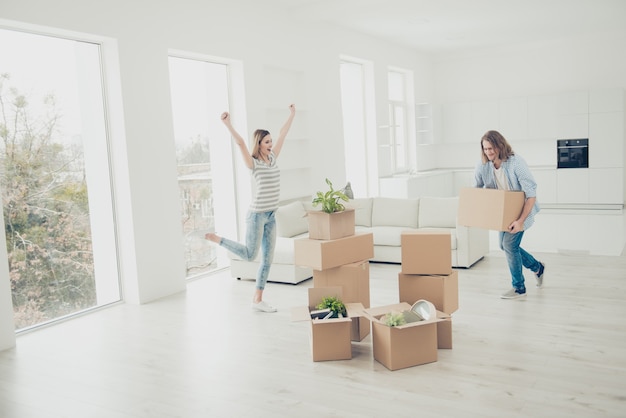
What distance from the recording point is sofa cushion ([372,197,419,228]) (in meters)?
6.49

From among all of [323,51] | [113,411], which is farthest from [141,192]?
[323,51]

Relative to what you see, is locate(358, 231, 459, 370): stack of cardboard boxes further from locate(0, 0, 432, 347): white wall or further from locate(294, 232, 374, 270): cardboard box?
locate(0, 0, 432, 347): white wall

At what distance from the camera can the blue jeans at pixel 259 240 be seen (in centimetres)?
449

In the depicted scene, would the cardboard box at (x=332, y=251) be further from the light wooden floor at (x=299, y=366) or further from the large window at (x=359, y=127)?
the large window at (x=359, y=127)

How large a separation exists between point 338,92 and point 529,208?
13.8 ft

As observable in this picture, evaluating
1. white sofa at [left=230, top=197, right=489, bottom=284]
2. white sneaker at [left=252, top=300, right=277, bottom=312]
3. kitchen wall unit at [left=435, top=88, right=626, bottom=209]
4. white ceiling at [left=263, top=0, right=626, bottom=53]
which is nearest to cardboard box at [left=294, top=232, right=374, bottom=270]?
white sneaker at [left=252, top=300, right=277, bottom=312]

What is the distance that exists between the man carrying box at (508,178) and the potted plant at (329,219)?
45.3 inches

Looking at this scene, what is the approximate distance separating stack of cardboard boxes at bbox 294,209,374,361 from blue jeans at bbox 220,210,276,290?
57 centimetres

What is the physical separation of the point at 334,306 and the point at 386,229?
9.59 feet

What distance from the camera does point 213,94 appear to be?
6.40m

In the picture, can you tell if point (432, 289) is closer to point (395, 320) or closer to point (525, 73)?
point (395, 320)

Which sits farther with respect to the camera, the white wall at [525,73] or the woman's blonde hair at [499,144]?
the white wall at [525,73]

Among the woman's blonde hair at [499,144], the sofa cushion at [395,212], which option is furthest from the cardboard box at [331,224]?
the sofa cushion at [395,212]

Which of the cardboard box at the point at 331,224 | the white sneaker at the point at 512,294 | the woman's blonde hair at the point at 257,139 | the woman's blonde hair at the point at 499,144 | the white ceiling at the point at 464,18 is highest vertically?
the white ceiling at the point at 464,18
